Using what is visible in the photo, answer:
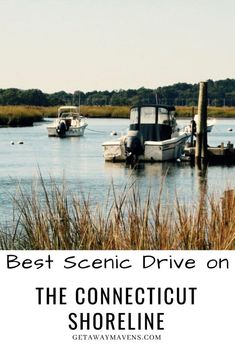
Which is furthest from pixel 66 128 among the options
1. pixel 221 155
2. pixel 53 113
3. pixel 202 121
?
pixel 53 113

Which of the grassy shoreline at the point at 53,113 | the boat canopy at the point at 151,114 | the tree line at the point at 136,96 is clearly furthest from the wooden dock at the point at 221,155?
the grassy shoreline at the point at 53,113

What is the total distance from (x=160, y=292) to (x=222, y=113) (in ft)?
243

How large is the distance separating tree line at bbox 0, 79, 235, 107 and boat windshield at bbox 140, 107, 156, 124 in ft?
42.5

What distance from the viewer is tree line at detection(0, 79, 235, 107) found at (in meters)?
51.1

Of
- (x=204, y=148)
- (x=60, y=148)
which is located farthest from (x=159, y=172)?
(x=60, y=148)

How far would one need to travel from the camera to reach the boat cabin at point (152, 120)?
31984 millimetres

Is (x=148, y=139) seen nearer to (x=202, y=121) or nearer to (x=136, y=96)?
(x=202, y=121)

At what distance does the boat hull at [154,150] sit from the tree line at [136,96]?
1268cm

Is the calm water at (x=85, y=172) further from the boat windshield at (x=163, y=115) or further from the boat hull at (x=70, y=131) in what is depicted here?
the boat hull at (x=70, y=131)

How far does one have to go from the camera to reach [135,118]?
32.3 meters

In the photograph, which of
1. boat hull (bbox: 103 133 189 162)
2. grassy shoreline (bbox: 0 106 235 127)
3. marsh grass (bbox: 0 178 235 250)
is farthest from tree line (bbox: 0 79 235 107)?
marsh grass (bbox: 0 178 235 250)

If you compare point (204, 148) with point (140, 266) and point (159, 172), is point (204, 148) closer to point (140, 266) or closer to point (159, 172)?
point (159, 172)

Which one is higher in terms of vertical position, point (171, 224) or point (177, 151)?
point (171, 224)

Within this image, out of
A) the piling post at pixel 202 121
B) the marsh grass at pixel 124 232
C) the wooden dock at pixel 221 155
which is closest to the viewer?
the marsh grass at pixel 124 232
